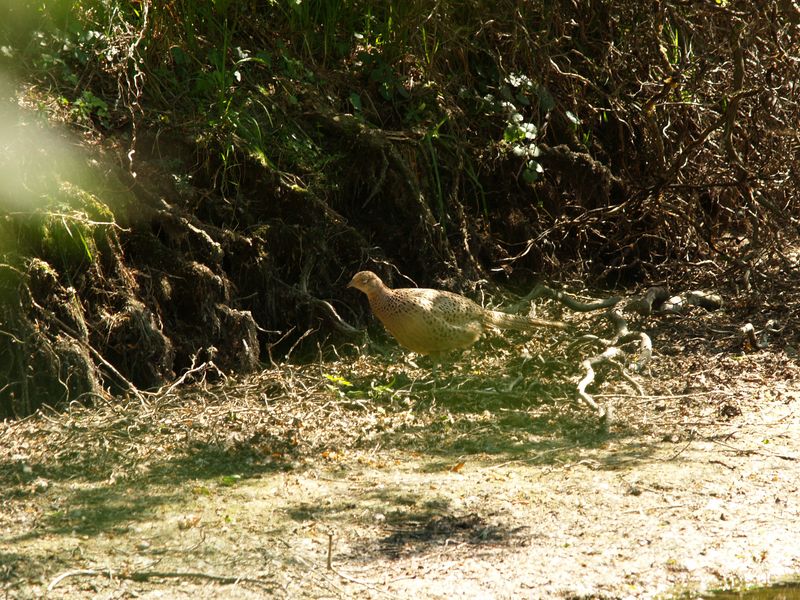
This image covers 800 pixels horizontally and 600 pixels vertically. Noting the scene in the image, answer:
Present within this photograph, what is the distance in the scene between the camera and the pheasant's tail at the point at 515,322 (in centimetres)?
750

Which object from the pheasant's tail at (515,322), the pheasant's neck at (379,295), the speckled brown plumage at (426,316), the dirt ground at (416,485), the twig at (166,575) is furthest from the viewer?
the pheasant's tail at (515,322)

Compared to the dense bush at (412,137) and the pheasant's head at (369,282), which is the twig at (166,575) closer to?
the dense bush at (412,137)

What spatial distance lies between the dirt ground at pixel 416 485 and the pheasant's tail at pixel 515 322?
0.87 feet

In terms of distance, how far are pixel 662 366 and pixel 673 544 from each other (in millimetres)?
2589

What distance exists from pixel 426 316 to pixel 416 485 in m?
1.90

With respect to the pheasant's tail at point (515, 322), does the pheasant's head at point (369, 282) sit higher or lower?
higher

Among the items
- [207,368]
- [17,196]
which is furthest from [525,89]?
[17,196]

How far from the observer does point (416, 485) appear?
17.5ft

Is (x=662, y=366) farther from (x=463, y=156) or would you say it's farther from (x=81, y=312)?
(x=81, y=312)

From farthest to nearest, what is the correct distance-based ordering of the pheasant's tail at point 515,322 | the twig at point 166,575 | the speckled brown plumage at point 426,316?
the pheasant's tail at point 515,322, the speckled brown plumage at point 426,316, the twig at point 166,575

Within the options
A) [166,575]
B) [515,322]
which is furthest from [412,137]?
[166,575]

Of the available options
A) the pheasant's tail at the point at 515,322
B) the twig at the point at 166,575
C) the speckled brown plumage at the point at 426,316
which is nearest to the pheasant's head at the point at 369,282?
the speckled brown plumage at the point at 426,316

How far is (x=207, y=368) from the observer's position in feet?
23.2

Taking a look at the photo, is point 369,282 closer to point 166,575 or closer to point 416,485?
point 416,485
